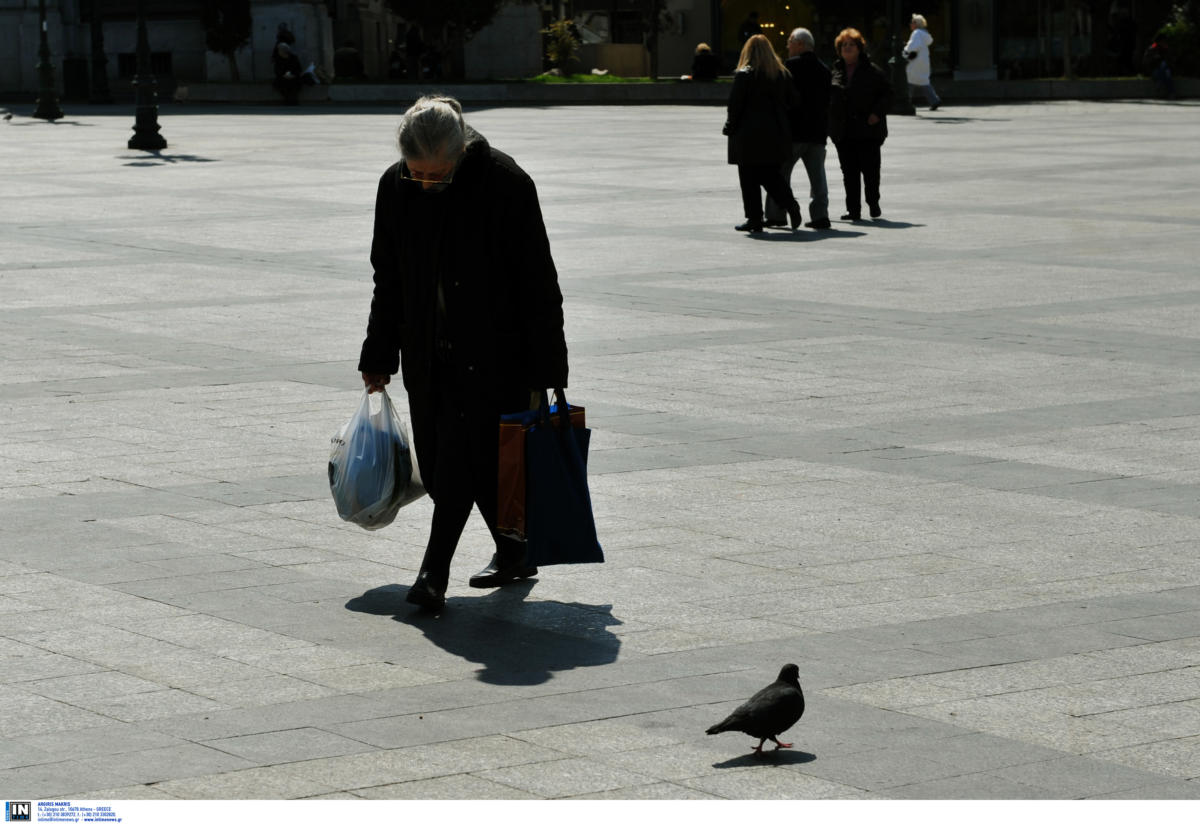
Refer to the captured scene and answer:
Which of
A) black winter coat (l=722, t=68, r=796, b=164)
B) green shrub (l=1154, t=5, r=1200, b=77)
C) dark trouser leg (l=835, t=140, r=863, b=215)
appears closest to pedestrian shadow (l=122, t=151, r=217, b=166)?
dark trouser leg (l=835, t=140, r=863, b=215)

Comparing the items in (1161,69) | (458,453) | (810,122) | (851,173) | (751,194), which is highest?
(1161,69)

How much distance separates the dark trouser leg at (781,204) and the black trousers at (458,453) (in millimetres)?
11990

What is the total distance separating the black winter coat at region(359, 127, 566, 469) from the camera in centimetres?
Answer: 650

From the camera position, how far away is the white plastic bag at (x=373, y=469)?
6.82m

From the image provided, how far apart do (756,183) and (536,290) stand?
11780mm

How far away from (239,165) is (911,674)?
71.4 feet

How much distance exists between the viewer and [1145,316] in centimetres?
1284

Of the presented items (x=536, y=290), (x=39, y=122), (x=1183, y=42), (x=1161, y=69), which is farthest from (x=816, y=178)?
(x=1183, y=42)

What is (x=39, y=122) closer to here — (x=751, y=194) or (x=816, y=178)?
(x=816, y=178)

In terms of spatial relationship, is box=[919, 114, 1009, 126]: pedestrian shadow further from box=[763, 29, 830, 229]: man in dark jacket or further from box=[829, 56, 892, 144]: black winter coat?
box=[763, 29, 830, 229]: man in dark jacket

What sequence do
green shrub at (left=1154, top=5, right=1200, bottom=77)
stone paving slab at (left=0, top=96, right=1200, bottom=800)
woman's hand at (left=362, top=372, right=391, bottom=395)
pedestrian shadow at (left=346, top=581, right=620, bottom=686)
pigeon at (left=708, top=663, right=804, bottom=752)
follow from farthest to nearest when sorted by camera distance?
green shrub at (left=1154, top=5, right=1200, bottom=77) < woman's hand at (left=362, top=372, right=391, bottom=395) < pedestrian shadow at (left=346, top=581, right=620, bottom=686) < stone paving slab at (left=0, top=96, right=1200, bottom=800) < pigeon at (left=708, top=663, right=804, bottom=752)

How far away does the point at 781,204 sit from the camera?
18.4m

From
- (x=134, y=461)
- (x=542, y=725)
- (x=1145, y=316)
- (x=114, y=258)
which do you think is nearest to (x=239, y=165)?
(x=114, y=258)

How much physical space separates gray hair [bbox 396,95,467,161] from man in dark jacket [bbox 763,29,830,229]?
12.4 metres
